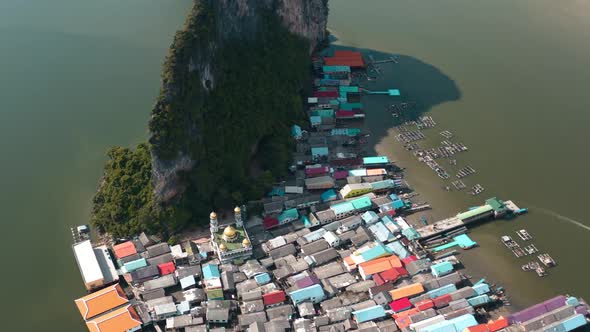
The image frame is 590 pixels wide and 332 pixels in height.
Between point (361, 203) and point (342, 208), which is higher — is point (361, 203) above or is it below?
below

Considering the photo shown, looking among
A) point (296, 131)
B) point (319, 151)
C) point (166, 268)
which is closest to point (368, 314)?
point (166, 268)

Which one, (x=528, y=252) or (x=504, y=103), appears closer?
(x=528, y=252)

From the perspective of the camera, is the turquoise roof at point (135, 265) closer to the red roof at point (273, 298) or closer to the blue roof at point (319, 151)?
the red roof at point (273, 298)

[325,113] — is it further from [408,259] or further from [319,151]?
[408,259]

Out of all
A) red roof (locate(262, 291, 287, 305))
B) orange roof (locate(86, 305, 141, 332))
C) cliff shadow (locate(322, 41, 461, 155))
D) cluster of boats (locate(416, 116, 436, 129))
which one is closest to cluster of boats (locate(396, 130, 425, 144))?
cluster of boats (locate(416, 116, 436, 129))

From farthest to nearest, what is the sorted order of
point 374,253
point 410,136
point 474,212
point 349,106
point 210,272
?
1. point 349,106
2. point 410,136
3. point 474,212
4. point 374,253
5. point 210,272

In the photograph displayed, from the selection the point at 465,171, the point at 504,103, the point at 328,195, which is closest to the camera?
the point at 328,195

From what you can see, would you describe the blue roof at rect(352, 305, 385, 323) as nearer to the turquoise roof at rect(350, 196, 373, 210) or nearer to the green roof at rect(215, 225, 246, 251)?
the green roof at rect(215, 225, 246, 251)
